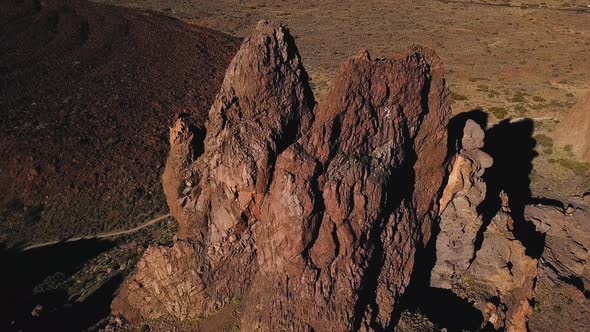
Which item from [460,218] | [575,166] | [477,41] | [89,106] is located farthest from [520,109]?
[89,106]

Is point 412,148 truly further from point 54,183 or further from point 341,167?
point 54,183

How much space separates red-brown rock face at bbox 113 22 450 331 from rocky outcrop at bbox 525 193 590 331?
14272 mm

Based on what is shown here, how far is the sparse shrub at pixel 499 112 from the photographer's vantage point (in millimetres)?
71500

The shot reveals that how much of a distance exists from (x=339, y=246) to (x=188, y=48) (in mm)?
78889

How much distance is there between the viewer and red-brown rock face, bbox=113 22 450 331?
29.7 meters

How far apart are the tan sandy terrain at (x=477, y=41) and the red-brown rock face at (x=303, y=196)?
3120 cm

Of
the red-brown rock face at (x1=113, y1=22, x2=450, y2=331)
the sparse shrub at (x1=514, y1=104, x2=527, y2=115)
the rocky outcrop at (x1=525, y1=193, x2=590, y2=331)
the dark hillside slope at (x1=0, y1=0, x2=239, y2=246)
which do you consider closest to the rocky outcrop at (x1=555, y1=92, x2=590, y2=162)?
the sparse shrub at (x1=514, y1=104, x2=527, y2=115)

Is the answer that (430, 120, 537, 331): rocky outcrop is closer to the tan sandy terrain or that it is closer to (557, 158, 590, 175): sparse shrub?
the tan sandy terrain

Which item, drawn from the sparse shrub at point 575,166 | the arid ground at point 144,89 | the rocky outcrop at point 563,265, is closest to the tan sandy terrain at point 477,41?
the sparse shrub at point 575,166

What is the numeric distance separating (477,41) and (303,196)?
87.4 meters

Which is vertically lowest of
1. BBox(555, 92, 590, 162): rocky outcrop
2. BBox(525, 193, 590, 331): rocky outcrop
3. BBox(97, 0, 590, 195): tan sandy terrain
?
BBox(525, 193, 590, 331): rocky outcrop

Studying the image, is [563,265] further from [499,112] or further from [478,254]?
[499,112]

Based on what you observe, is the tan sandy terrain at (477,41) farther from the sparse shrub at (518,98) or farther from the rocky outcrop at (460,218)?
the rocky outcrop at (460,218)

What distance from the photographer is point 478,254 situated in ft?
134
